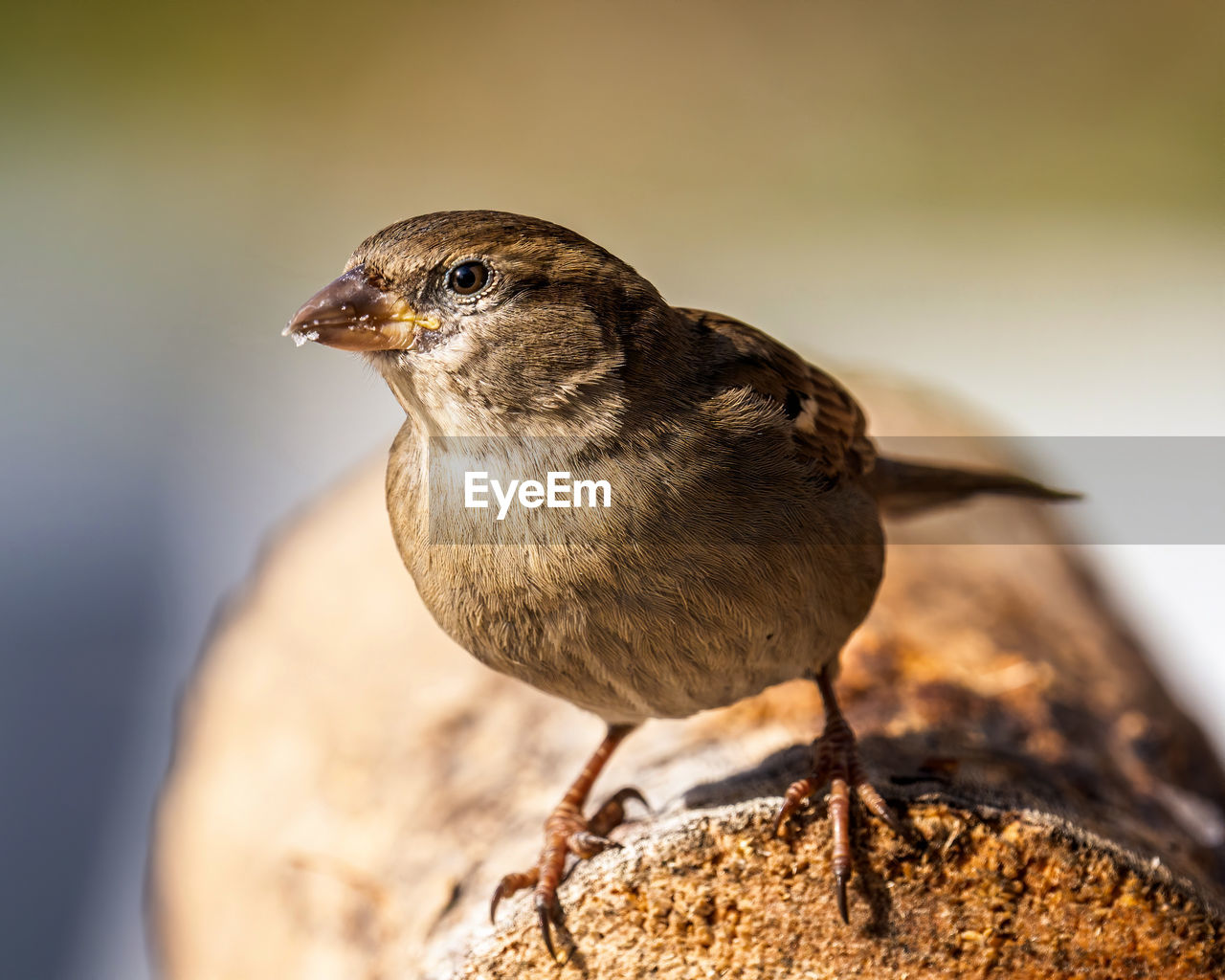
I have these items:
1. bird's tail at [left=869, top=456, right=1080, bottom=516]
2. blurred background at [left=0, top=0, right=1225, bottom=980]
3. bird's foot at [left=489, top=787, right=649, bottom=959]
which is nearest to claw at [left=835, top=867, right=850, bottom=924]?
bird's foot at [left=489, top=787, right=649, bottom=959]

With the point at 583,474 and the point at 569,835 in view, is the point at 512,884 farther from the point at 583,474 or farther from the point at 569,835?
the point at 583,474

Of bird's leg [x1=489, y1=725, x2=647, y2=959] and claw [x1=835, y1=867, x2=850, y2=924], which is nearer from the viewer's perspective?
claw [x1=835, y1=867, x2=850, y2=924]

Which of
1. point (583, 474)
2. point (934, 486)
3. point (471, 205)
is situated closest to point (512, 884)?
point (583, 474)

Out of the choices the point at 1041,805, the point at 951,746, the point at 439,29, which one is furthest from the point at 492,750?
the point at 439,29

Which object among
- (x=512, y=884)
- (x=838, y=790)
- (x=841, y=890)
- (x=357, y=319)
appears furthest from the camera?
(x=512, y=884)

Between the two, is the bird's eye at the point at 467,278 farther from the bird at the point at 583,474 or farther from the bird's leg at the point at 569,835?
the bird's leg at the point at 569,835

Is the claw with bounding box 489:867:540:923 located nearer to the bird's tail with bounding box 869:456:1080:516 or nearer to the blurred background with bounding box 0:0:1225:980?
the bird's tail with bounding box 869:456:1080:516
